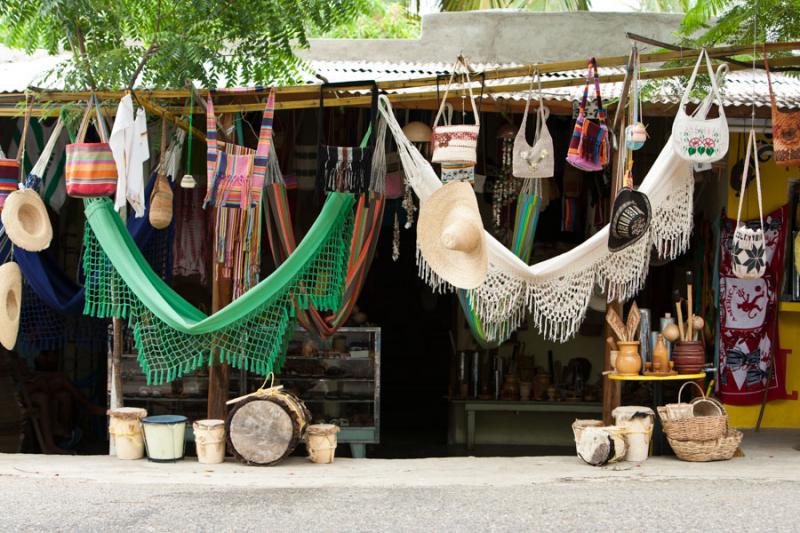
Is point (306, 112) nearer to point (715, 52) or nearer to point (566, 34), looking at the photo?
point (566, 34)

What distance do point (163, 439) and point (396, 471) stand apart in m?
1.35

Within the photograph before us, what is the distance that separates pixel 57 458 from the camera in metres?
6.16

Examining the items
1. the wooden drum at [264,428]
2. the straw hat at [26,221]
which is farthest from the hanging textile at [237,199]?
the straw hat at [26,221]

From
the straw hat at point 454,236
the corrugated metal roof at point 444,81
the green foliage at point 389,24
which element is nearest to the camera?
the straw hat at point 454,236

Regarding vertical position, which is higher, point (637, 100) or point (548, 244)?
point (637, 100)

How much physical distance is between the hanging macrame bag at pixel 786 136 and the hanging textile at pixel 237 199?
276 cm

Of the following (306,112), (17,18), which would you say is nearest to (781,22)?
(306,112)

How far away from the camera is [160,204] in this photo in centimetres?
614

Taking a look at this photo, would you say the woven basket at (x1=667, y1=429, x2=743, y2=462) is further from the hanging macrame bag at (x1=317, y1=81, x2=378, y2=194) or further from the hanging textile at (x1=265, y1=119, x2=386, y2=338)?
the hanging macrame bag at (x1=317, y1=81, x2=378, y2=194)

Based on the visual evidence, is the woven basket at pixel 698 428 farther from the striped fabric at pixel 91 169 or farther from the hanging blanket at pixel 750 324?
the striped fabric at pixel 91 169

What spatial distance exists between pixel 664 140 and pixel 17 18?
4.69 metres

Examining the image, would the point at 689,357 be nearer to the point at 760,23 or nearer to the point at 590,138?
the point at 590,138

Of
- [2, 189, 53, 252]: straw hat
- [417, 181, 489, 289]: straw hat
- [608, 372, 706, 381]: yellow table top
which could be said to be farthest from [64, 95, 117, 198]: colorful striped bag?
[608, 372, 706, 381]: yellow table top

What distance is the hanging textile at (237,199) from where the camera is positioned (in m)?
5.72
